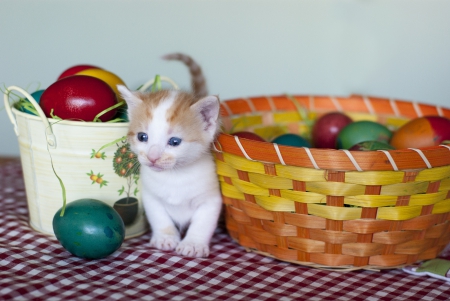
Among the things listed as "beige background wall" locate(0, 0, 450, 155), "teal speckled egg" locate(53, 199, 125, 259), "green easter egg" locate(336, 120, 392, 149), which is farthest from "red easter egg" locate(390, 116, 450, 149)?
"beige background wall" locate(0, 0, 450, 155)

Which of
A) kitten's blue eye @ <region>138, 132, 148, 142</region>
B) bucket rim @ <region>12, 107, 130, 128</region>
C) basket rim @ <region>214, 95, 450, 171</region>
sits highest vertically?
bucket rim @ <region>12, 107, 130, 128</region>

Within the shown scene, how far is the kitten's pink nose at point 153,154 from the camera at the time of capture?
3.69 feet

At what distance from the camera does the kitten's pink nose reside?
1125 mm

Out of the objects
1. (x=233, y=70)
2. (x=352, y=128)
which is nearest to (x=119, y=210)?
(x=352, y=128)

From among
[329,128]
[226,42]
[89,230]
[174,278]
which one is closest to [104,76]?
[89,230]

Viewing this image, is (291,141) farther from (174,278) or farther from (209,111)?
(174,278)

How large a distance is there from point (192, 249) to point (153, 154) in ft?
0.90

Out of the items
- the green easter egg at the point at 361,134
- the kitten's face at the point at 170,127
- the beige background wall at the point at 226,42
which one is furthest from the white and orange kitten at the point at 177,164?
the beige background wall at the point at 226,42

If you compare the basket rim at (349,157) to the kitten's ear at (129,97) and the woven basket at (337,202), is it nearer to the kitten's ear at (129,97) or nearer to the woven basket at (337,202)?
the woven basket at (337,202)

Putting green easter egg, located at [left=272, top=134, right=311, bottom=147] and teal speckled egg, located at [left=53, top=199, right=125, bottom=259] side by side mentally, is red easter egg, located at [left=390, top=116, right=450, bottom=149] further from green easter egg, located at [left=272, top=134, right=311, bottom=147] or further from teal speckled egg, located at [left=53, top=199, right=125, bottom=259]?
teal speckled egg, located at [left=53, top=199, right=125, bottom=259]

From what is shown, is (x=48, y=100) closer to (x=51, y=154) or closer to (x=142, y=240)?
(x=51, y=154)

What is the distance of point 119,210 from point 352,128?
0.67m

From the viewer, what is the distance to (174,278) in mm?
1128

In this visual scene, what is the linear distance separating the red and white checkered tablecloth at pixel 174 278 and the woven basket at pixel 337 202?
5 centimetres
